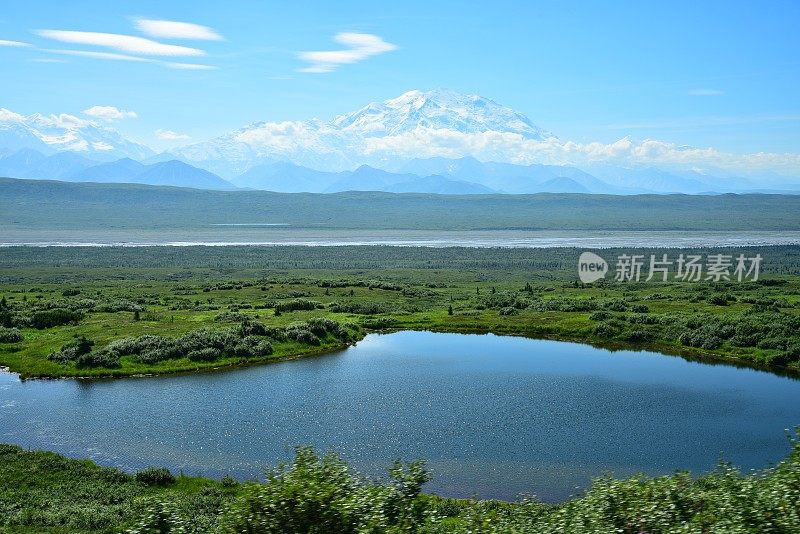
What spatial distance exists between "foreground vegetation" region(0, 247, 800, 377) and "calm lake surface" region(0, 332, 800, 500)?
432 cm

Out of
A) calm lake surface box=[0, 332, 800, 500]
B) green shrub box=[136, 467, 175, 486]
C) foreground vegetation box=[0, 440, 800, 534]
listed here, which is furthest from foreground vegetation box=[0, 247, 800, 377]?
foreground vegetation box=[0, 440, 800, 534]

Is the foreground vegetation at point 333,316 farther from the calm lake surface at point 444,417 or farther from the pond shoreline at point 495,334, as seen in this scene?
the calm lake surface at point 444,417

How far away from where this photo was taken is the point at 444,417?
42781 mm

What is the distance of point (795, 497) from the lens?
18.0 m

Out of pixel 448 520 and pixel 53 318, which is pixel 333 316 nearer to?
pixel 53 318

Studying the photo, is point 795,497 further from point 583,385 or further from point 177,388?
point 177,388

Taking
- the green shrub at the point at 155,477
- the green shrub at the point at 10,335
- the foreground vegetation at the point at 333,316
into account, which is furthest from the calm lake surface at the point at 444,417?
the green shrub at the point at 10,335

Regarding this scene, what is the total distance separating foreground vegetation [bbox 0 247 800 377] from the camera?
192 feet

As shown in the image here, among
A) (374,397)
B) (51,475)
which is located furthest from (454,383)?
(51,475)

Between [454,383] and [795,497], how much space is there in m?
34.6

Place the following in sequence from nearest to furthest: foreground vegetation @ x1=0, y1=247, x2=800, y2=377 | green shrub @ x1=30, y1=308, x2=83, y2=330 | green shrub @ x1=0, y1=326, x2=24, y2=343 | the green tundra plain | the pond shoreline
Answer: the green tundra plain < the pond shoreline < foreground vegetation @ x1=0, y1=247, x2=800, y2=377 < green shrub @ x1=0, y1=326, x2=24, y2=343 < green shrub @ x1=30, y1=308, x2=83, y2=330

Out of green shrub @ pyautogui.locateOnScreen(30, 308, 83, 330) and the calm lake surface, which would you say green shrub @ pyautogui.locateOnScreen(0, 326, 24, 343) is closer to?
green shrub @ pyautogui.locateOnScreen(30, 308, 83, 330)

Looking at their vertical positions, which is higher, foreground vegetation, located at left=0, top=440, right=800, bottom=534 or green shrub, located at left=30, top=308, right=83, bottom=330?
foreground vegetation, located at left=0, top=440, right=800, bottom=534

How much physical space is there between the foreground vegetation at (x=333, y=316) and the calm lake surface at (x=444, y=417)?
4316mm
